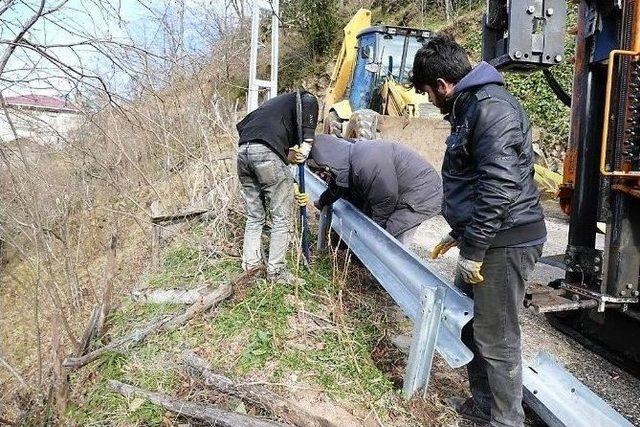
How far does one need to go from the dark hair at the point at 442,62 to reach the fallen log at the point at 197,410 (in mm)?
1992

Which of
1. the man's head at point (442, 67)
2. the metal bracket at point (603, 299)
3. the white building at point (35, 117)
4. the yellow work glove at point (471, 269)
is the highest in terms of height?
the man's head at point (442, 67)

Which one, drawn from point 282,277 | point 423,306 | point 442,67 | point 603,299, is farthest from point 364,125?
point 423,306

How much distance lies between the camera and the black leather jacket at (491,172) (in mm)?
2395

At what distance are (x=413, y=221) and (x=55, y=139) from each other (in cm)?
300

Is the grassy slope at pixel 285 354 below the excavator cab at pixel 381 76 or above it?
below

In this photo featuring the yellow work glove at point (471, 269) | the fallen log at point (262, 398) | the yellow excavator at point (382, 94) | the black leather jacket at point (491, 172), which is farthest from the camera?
the yellow excavator at point (382, 94)

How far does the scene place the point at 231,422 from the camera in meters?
2.68

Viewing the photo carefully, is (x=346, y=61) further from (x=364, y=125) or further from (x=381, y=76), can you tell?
(x=364, y=125)

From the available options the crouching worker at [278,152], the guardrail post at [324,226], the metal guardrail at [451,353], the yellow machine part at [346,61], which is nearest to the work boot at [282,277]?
the crouching worker at [278,152]

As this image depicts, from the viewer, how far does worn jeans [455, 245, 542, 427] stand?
8.49 feet

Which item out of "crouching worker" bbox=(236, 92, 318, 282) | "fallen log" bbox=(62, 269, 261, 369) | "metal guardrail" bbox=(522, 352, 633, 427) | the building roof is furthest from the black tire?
"metal guardrail" bbox=(522, 352, 633, 427)

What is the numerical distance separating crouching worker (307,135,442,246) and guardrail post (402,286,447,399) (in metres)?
1.64

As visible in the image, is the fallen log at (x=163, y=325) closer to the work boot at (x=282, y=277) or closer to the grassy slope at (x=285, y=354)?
the grassy slope at (x=285, y=354)

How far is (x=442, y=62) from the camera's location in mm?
2615
